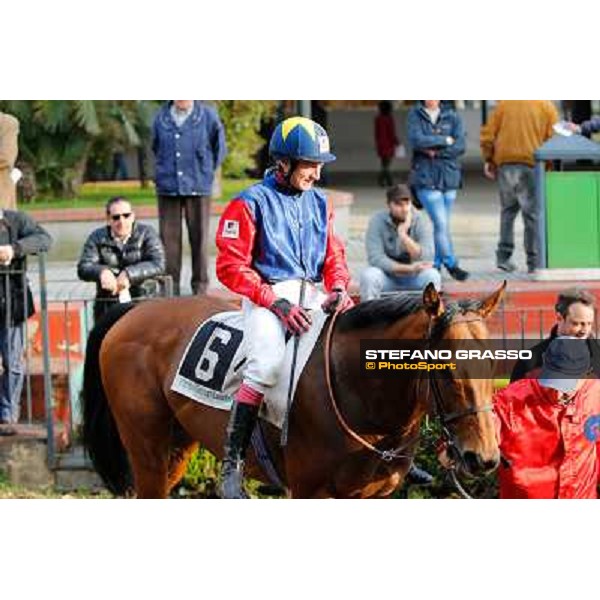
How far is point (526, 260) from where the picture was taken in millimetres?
12398

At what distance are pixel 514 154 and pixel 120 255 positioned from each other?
8.57 ft

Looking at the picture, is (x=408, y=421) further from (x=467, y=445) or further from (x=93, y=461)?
(x=93, y=461)

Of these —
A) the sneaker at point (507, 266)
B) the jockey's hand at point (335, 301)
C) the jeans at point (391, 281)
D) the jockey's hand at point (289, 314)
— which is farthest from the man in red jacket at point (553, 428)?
the sneaker at point (507, 266)

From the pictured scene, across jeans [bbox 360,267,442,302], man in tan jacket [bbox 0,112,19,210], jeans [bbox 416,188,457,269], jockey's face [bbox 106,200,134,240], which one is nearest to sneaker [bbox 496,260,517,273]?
jeans [bbox 416,188,457,269]

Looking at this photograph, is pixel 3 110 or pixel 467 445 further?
pixel 3 110

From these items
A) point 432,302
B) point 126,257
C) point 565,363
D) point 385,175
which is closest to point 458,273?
point 126,257

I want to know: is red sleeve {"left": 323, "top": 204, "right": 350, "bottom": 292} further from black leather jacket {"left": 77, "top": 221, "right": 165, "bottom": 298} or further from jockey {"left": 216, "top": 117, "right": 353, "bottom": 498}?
black leather jacket {"left": 77, "top": 221, "right": 165, "bottom": 298}

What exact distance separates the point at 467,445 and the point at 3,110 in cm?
462

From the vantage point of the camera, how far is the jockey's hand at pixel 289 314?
978 centimetres

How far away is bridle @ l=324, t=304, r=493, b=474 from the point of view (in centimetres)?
942

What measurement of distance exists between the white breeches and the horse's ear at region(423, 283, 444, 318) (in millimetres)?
626

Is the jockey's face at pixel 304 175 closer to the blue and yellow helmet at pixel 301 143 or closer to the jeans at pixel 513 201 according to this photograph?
the blue and yellow helmet at pixel 301 143

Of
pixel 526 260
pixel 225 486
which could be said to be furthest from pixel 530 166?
pixel 225 486

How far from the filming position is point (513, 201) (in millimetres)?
13227
